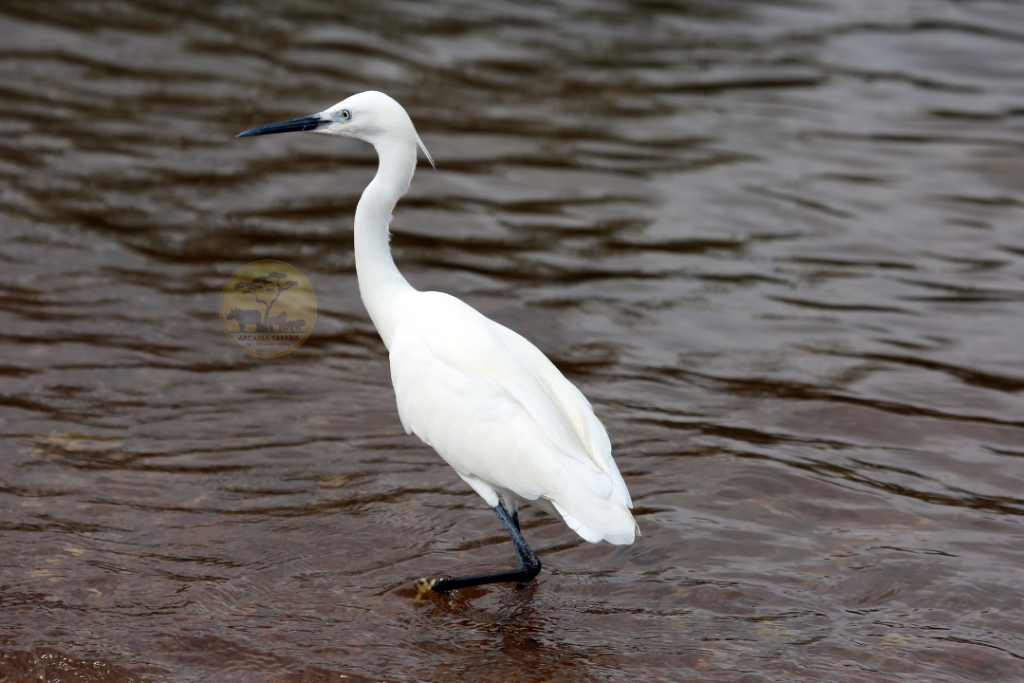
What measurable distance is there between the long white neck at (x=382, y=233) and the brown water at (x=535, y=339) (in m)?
1.04

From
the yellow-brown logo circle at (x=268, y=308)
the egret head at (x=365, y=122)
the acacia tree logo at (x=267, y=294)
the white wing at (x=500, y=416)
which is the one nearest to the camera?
the white wing at (x=500, y=416)

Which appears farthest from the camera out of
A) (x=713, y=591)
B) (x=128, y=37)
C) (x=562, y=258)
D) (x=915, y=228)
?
(x=128, y=37)

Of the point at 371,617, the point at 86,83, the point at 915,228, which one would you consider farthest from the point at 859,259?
→ the point at 86,83

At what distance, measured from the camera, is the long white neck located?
14.8ft

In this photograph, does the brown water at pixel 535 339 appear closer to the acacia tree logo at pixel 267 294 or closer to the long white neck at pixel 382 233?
the acacia tree logo at pixel 267 294

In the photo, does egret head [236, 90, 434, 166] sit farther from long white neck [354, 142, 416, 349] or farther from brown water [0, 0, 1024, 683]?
brown water [0, 0, 1024, 683]

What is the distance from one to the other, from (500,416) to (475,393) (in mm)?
154

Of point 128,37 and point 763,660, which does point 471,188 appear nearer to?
point 128,37

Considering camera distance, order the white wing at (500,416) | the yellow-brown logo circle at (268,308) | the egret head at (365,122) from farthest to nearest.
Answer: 1. the yellow-brown logo circle at (268,308)
2. the egret head at (365,122)
3. the white wing at (500,416)

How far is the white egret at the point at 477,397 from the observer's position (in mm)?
3969

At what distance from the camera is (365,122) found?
14.8ft

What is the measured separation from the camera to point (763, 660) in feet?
12.9

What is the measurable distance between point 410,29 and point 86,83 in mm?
3903

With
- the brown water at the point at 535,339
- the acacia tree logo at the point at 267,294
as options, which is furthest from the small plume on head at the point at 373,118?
the acacia tree logo at the point at 267,294
